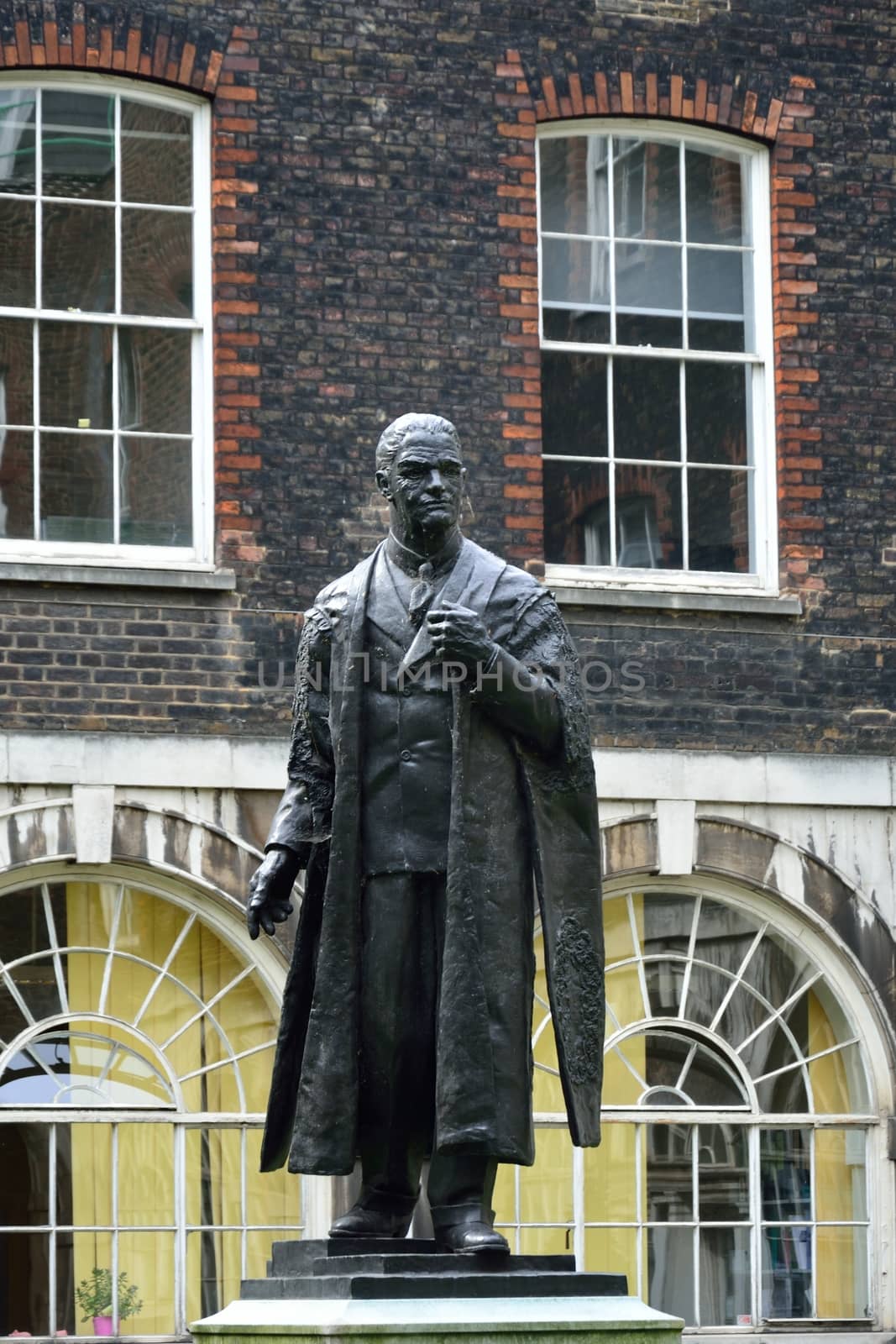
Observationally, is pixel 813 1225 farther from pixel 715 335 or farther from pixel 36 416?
pixel 36 416

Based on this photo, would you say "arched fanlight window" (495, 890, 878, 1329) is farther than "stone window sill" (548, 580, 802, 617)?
No

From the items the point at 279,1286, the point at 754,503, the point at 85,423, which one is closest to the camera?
the point at 279,1286

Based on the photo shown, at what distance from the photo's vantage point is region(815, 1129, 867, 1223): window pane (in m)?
13.2

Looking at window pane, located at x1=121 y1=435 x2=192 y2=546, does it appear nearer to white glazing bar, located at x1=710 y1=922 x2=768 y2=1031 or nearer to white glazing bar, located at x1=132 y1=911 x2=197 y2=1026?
white glazing bar, located at x1=132 y1=911 x2=197 y2=1026

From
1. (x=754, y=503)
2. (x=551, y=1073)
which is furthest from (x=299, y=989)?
(x=754, y=503)

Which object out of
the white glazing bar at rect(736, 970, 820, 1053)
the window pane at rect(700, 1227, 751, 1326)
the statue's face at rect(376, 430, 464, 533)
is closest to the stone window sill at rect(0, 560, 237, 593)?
the white glazing bar at rect(736, 970, 820, 1053)

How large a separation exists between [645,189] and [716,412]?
3.67ft

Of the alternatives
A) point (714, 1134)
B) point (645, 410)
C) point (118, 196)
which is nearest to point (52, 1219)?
point (714, 1134)

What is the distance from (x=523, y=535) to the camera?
42.8 ft

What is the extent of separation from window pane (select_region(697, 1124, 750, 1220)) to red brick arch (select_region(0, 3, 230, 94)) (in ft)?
17.1

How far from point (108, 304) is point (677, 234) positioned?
2.81 metres

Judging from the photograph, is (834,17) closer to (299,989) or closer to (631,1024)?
(631,1024)

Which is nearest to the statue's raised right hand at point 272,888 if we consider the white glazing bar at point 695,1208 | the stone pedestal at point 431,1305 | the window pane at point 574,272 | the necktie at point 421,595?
the necktie at point 421,595

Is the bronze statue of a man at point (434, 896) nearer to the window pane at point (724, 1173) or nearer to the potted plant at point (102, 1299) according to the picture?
the potted plant at point (102, 1299)
